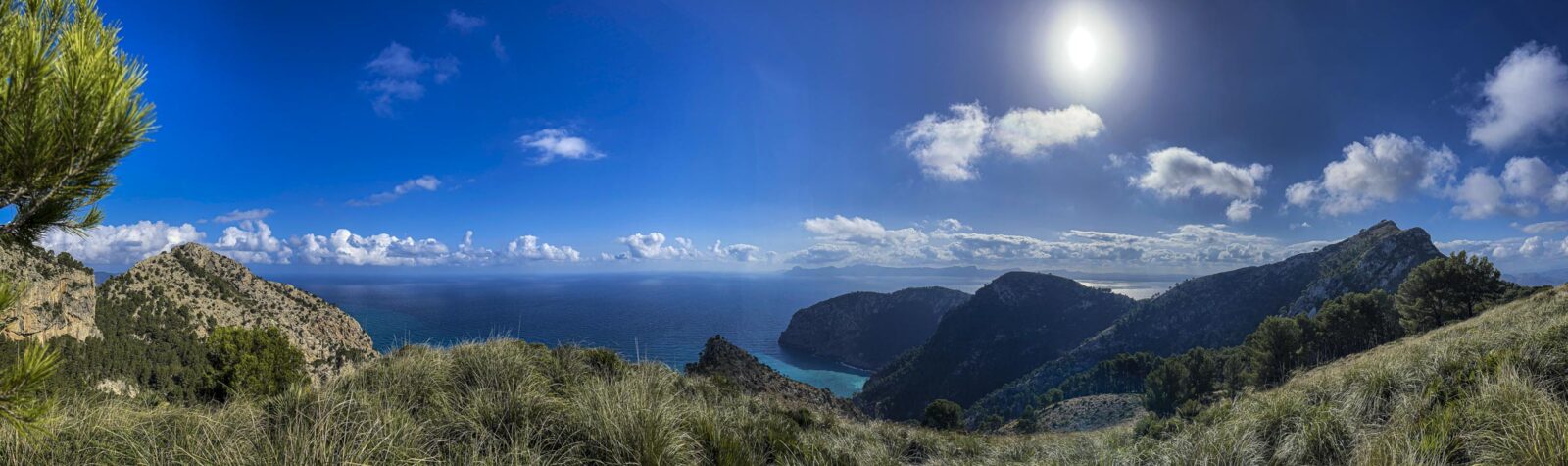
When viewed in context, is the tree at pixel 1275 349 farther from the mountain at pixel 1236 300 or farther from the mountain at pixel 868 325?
the mountain at pixel 868 325

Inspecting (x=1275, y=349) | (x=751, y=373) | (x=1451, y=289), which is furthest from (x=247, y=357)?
(x=1451, y=289)

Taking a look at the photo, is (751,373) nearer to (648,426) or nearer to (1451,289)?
(648,426)

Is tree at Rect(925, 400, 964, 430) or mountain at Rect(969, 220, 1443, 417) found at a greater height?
mountain at Rect(969, 220, 1443, 417)

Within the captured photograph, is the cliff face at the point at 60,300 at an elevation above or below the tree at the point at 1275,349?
above

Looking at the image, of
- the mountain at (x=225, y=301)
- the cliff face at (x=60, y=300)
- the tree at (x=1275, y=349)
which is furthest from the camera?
the mountain at (x=225, y=301)

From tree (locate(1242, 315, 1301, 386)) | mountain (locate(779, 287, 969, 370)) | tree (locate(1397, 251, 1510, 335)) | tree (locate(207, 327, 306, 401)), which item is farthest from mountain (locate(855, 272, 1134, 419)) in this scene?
tree (locate(207, 327, 306, 401))

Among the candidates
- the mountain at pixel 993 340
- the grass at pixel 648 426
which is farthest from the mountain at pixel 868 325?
the grass at pixel 648 426

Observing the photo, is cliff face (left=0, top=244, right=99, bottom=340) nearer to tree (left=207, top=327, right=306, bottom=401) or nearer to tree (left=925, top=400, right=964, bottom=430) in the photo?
tree (left=207, top=327, right=306, bottom=401)
